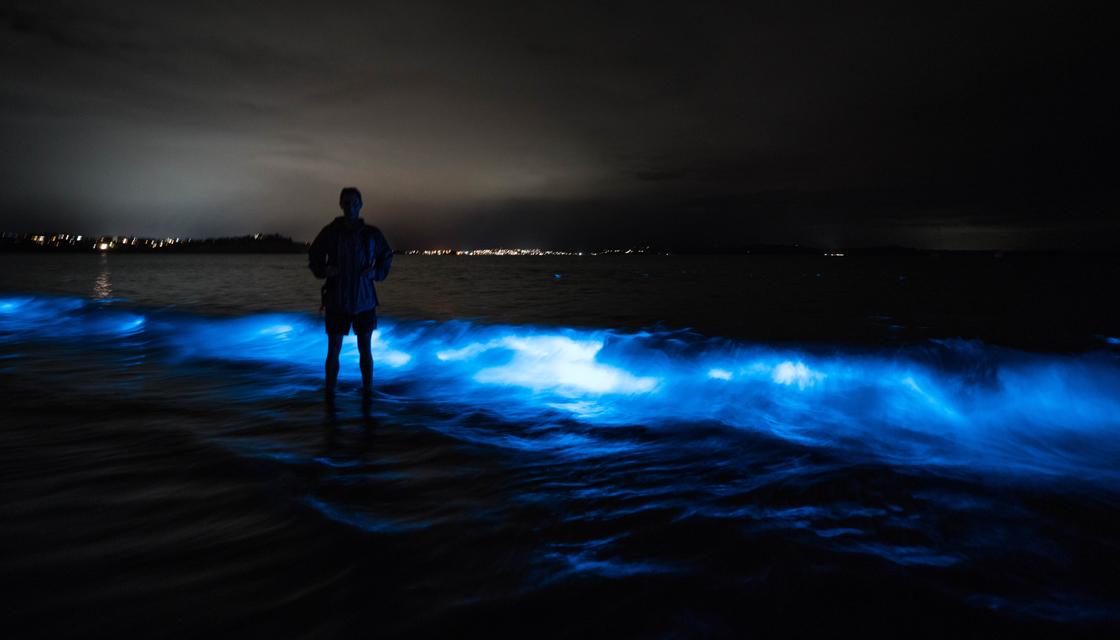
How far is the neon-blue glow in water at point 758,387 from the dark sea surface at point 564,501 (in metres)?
0.07

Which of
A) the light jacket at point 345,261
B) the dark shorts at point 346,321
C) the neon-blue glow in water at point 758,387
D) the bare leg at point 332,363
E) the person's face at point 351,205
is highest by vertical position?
the person's face at point 351,205

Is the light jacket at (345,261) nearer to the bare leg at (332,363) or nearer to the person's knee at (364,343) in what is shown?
the person's knee at (364,343)

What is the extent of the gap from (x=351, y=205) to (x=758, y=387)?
6.83 meters

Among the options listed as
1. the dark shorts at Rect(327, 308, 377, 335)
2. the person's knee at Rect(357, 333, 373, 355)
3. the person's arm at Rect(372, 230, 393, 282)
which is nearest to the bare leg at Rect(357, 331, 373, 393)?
the person's knee at Rect(357, 333, 373, 355)

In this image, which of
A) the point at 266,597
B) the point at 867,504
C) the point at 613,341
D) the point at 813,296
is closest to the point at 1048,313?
the point at 813,296

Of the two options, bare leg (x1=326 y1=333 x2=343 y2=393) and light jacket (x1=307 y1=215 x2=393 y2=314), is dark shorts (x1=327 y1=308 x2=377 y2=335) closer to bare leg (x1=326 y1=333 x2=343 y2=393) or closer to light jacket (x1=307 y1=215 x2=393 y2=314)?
light jacket (x1=307 y1=215 x2=393 y2=314)

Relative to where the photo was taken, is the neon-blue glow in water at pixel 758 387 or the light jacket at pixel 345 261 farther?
the light jacket at pixel 345 261

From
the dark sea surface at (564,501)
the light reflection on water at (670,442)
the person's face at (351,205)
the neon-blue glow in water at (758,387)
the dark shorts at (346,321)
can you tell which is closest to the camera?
the dark sea surface at (564,501)

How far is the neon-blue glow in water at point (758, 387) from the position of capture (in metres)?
5.79

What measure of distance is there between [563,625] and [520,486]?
1.73m

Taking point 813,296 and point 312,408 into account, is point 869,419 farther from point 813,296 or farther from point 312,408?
point 813,296

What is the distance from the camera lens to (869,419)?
22.4 ft

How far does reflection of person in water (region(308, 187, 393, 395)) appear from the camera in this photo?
19.8ft

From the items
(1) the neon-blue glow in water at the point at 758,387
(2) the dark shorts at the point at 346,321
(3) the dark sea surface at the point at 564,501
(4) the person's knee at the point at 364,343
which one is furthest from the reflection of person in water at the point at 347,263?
(1) the neon-blue glow in water at the point at 758,387
